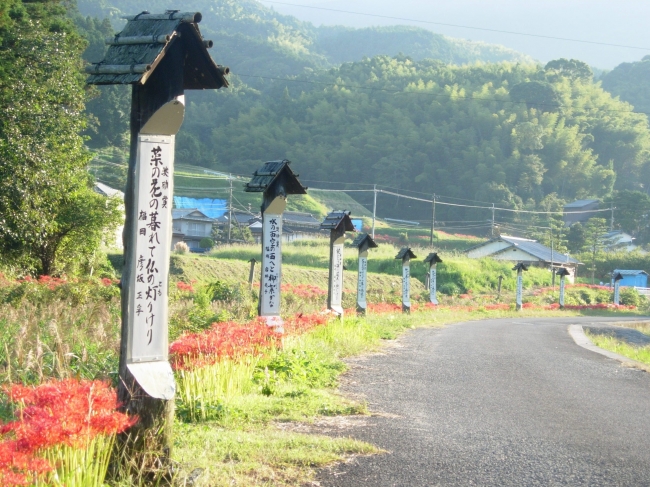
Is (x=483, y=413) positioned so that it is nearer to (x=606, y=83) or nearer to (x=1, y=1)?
(x=1, y=1)

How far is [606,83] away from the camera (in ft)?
417

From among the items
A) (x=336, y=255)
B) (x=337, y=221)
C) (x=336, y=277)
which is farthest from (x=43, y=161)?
(x=336, y=277)

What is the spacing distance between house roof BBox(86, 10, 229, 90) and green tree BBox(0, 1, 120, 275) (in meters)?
13.6

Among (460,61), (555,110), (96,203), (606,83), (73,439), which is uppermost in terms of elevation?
(460,61)

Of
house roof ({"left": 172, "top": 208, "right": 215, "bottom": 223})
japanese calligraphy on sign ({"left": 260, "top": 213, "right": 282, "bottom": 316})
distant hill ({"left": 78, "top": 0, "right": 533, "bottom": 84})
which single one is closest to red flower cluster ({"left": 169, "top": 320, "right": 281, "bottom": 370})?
japanese calligraphy on sign ({"left": 260, "top": 213, "right": 282, "bottom": 316})

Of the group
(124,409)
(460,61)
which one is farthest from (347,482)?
(460,61)

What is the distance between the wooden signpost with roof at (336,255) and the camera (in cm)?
1742

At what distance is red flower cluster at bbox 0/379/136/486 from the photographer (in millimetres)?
3656

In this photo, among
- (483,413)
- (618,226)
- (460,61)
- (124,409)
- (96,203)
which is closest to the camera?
(124,409)

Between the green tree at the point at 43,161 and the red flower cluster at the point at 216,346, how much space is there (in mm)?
10017

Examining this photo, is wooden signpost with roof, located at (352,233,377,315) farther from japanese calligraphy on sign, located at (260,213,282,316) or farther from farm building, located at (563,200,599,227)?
farm building, located at (563,200,599,227)

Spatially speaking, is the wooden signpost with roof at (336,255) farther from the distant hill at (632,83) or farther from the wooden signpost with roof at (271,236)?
the distant hill at (632,83)

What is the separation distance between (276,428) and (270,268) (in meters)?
5.56

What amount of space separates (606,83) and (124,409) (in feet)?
442
